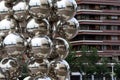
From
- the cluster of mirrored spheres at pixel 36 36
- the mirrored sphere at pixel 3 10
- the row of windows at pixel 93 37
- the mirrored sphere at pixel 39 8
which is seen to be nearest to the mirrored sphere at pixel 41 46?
the cluster of mirrored spheres at pixel 36 36

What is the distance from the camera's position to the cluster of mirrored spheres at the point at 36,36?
2125 millimetres

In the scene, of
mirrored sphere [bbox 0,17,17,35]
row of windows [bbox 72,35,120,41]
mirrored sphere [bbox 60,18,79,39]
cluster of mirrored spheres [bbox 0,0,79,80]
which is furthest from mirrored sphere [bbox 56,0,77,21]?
row of windows [bbox 72,35,120,41]

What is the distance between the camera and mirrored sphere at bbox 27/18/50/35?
213 centimetres

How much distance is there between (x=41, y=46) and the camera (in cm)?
211

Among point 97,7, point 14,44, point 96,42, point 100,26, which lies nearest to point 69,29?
point 14,44

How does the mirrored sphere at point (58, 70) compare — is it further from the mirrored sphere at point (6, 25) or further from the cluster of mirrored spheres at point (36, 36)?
the mirrored sphere at point (6, 25)

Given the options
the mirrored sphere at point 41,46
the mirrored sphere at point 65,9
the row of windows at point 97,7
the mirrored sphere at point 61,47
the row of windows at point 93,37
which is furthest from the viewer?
the row of windows at point 97,7

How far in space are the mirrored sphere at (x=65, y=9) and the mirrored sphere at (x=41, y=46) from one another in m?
0.17

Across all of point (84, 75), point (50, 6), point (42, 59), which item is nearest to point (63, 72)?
point (42, 59)

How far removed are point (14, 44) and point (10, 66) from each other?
0.13 meters

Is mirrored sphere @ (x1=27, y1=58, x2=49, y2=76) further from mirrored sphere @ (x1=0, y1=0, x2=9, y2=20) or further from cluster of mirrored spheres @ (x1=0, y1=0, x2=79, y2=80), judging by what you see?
mirrored sphere @ (x1=0, y1=0, x2=9, y2=20)

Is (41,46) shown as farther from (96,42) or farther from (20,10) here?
(96,42)

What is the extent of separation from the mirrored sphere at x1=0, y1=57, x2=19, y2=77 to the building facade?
47.6 metres

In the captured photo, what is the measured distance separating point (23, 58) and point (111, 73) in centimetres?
4419
